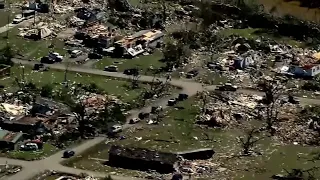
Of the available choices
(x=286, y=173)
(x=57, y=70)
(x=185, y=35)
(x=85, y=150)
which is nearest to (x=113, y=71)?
(x=57, y=70)

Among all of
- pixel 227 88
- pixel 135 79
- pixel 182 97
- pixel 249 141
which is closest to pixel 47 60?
pixel 135 79

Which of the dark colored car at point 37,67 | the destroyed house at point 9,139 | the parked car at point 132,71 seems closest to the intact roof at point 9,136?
the destroyed house at point 9,139

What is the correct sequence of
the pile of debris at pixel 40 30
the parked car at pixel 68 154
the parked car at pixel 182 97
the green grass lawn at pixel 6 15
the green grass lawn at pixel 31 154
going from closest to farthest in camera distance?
the green grass lawn at pixel 31 154, the parked car at pixel 68 154, the parked car at pixel 182 97, the pile of debris at pixel 40 30, the green grass lawn at pixel 6 15

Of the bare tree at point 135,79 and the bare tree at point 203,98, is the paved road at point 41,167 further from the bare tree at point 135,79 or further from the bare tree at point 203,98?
the bare tree at point 135,79

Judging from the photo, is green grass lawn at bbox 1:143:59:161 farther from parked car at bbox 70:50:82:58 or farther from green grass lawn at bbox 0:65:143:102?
parked car at bbox 70:50:82:58

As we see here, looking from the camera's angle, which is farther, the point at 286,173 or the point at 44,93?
the point at 44,93

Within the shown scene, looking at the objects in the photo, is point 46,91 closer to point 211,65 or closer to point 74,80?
point 74,80

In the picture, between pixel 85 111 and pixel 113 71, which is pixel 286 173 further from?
pixel 113 71
